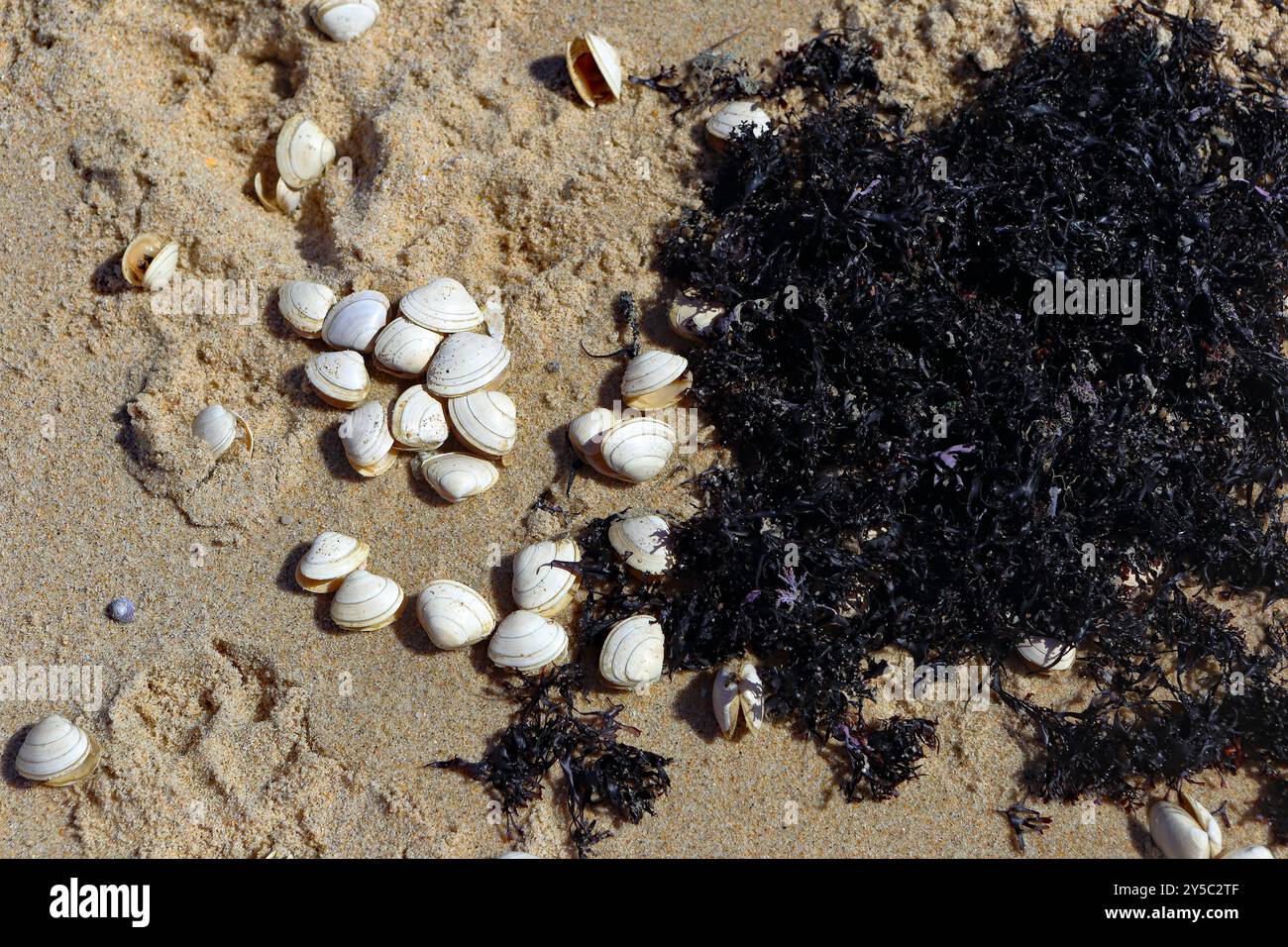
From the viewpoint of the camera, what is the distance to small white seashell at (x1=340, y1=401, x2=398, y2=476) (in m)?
4.24

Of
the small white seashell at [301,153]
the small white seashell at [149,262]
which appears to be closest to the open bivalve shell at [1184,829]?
the small white seashell at [301,153]

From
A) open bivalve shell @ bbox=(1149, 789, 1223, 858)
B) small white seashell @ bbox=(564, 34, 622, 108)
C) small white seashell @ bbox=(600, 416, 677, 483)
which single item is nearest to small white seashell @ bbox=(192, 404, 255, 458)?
small white seashell @ bbox=(600, 416, 677, 483)

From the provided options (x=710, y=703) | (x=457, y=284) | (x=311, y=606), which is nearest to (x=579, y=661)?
(x=710, y=703)

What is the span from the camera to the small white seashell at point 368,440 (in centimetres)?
424

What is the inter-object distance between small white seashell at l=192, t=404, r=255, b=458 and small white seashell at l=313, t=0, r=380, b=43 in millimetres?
1967

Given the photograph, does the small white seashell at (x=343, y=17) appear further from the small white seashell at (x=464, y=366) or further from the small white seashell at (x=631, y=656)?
the small white seashell at (x=631, y=656)

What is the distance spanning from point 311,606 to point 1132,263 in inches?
153

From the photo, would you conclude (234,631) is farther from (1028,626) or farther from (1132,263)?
(1132,263)

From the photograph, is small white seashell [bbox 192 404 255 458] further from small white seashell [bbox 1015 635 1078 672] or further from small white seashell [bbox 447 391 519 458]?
small white seashell [bbox 1015 635 1078 672]

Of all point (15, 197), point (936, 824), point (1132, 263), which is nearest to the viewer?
point (936, 824)

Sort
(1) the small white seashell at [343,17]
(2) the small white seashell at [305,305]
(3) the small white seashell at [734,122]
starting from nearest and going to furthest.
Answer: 1. (2) the small white seashell at [305,305]
2. (3) the small white seashell at [734,122]
3. (1) the small white seashell at [343,17]

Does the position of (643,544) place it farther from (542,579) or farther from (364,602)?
(364,602)

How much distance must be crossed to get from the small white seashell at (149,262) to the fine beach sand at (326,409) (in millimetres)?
91

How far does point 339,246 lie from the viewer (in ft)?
14.9
